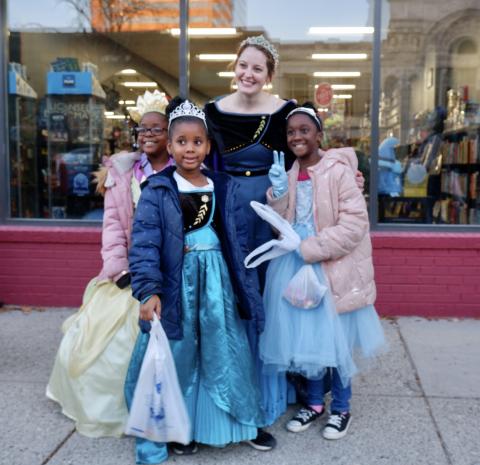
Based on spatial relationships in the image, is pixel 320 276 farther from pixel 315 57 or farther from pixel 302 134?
pixel 315 57

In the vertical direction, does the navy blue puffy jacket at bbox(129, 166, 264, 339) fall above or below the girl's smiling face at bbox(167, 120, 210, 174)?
below

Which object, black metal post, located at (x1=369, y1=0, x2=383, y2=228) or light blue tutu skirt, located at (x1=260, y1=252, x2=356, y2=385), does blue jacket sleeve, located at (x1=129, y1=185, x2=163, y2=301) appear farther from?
black metal post, located at (x1=369, y1=0, x2=383, y2=228)

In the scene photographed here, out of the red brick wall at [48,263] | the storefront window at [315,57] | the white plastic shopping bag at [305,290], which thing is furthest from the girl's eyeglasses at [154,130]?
the storefront window at [315,57]

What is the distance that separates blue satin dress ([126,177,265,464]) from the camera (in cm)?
320

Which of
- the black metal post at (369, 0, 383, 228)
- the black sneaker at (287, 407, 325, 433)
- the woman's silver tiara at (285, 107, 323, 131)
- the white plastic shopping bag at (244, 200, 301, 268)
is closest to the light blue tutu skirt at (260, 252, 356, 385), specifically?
the white plastic shopping bag at (244, 200, 301, 268)

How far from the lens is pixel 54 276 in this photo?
233 inches

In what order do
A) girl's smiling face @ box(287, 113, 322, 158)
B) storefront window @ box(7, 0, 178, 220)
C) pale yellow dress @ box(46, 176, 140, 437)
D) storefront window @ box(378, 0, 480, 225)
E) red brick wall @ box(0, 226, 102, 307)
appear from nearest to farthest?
girl's smiling face @ box(287, 113, 322, 158) → pale yellow dress @ box(46, 176, 140, 437) → red brick wall @ box(0, 226, 102, 307) → storefront window @ box(378, 0, 480, 225) → storefront window @ box(7, 0, 178, 220)

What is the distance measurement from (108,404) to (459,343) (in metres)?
2.76

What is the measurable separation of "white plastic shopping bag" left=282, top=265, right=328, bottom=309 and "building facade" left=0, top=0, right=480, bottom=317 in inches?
93.7

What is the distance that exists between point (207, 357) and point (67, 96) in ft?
13.6

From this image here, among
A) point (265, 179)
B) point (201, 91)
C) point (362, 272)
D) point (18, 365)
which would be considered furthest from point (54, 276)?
point (362, 272)

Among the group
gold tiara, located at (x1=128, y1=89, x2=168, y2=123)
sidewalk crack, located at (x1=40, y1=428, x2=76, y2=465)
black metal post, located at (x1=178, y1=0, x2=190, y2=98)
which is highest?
black metal post, located at (x1=178, y1=0, x2=190, y2=98)

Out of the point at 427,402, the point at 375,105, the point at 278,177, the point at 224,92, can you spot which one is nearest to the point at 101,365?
the point at 278,177

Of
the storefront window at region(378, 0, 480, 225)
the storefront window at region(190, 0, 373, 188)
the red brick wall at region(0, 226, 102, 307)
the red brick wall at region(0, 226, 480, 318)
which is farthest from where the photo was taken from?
the storefront window at region(190, 0, 373, 188)
